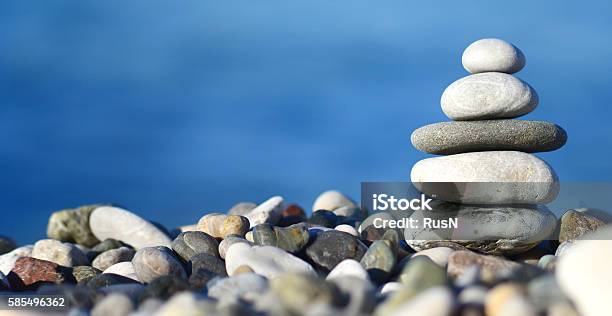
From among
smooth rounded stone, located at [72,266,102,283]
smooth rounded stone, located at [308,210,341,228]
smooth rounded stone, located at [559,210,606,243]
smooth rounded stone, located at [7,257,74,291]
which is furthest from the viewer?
smooth rounded stone, located at [308,210,341,228]

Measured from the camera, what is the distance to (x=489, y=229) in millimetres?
7438

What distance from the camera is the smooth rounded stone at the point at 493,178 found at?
24.0ft

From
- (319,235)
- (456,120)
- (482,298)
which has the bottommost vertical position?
(482,298)

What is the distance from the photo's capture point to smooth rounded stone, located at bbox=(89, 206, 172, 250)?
10.9 m

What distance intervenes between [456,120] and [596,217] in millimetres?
2224

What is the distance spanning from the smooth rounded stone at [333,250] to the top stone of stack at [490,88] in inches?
79.0

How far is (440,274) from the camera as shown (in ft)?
14.9

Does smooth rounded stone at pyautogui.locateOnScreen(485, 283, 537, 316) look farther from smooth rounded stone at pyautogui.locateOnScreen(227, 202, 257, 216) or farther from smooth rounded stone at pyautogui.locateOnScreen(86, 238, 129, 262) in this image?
smooth rounded stone at pyautogui.locateOnScreen(227, 202, 257, 216)

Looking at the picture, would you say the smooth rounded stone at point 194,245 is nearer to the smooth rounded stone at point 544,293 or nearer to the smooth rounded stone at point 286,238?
the smooth rounded stone at point 286,238

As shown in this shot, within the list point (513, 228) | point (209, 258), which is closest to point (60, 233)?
point (209, 258)

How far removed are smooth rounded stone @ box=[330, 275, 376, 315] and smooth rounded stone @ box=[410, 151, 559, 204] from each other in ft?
10.2

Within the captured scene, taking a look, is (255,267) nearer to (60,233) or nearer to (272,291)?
(272,291)

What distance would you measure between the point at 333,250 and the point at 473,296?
2.83 m

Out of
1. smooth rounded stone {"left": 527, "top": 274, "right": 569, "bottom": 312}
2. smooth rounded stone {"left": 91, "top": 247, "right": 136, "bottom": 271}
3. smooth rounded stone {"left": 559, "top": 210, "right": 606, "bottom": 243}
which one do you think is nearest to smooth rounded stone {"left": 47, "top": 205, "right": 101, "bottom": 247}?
smooth rounded stone {"left": 91, "top": 247, "right": 136, "bottom": 271}
